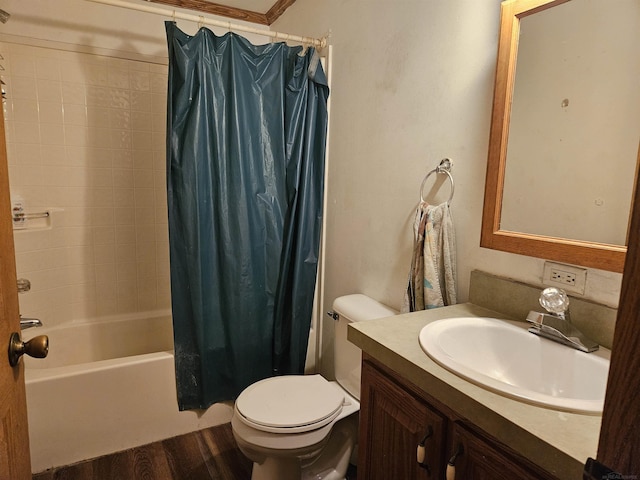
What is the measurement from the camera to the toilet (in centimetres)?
137

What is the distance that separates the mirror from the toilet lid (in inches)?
33.2

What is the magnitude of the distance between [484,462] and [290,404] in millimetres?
870

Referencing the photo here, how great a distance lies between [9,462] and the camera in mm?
762

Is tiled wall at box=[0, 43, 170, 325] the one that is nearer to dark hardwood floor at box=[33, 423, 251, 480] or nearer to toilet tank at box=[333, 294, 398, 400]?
dark hardwood floor at box=[33, 423, 251, 480]

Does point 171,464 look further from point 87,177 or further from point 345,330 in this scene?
point 87,177

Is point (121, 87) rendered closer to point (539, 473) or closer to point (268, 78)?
point (268, 78)

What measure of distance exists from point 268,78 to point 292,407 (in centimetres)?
152

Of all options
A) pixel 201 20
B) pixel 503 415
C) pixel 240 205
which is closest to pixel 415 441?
pixel 503 415

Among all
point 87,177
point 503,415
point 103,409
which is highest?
point 87,177

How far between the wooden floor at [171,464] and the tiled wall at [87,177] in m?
0.96

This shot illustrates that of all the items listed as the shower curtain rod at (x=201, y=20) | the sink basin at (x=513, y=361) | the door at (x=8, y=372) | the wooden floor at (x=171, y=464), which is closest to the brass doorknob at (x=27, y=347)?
the door at (x=8, y=372)

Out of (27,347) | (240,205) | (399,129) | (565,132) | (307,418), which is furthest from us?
(240,205)

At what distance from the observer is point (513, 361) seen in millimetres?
1054

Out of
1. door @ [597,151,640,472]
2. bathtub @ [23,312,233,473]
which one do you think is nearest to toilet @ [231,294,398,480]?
bathtub @ [23,312,233,473]
